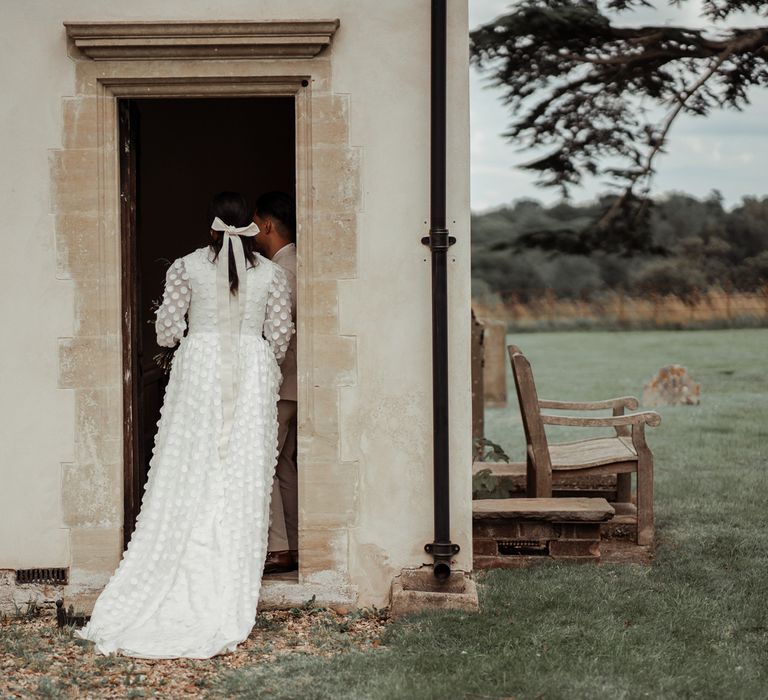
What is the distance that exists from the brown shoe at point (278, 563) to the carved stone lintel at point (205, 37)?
2362 mm

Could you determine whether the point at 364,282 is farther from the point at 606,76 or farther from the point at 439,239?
the point at 606,76

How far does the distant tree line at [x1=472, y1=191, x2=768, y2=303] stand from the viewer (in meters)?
21.8

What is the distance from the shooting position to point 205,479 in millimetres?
4695

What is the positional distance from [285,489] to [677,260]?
18.3m

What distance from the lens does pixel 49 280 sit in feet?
15.6

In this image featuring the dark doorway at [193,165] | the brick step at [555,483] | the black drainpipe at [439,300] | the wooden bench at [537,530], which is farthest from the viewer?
the dark doorway at [193,165]

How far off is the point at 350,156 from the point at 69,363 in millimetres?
1555

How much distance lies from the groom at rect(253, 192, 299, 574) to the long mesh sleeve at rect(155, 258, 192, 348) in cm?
58

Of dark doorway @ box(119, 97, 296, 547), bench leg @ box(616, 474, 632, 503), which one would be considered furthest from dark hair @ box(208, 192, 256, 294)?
bench leg @ box(616, 474, 632, 503)

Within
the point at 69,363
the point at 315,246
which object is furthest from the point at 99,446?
the point at 315,246

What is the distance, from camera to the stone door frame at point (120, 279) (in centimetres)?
470

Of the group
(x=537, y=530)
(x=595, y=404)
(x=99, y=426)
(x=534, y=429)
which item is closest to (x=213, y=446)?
(x=99, y=426)

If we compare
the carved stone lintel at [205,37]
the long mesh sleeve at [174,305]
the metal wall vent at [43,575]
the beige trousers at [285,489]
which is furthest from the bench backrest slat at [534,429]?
the metal wall vent at [43,575]

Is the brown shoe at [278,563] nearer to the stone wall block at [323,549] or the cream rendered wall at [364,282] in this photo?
the stone wall block at [323,549]
